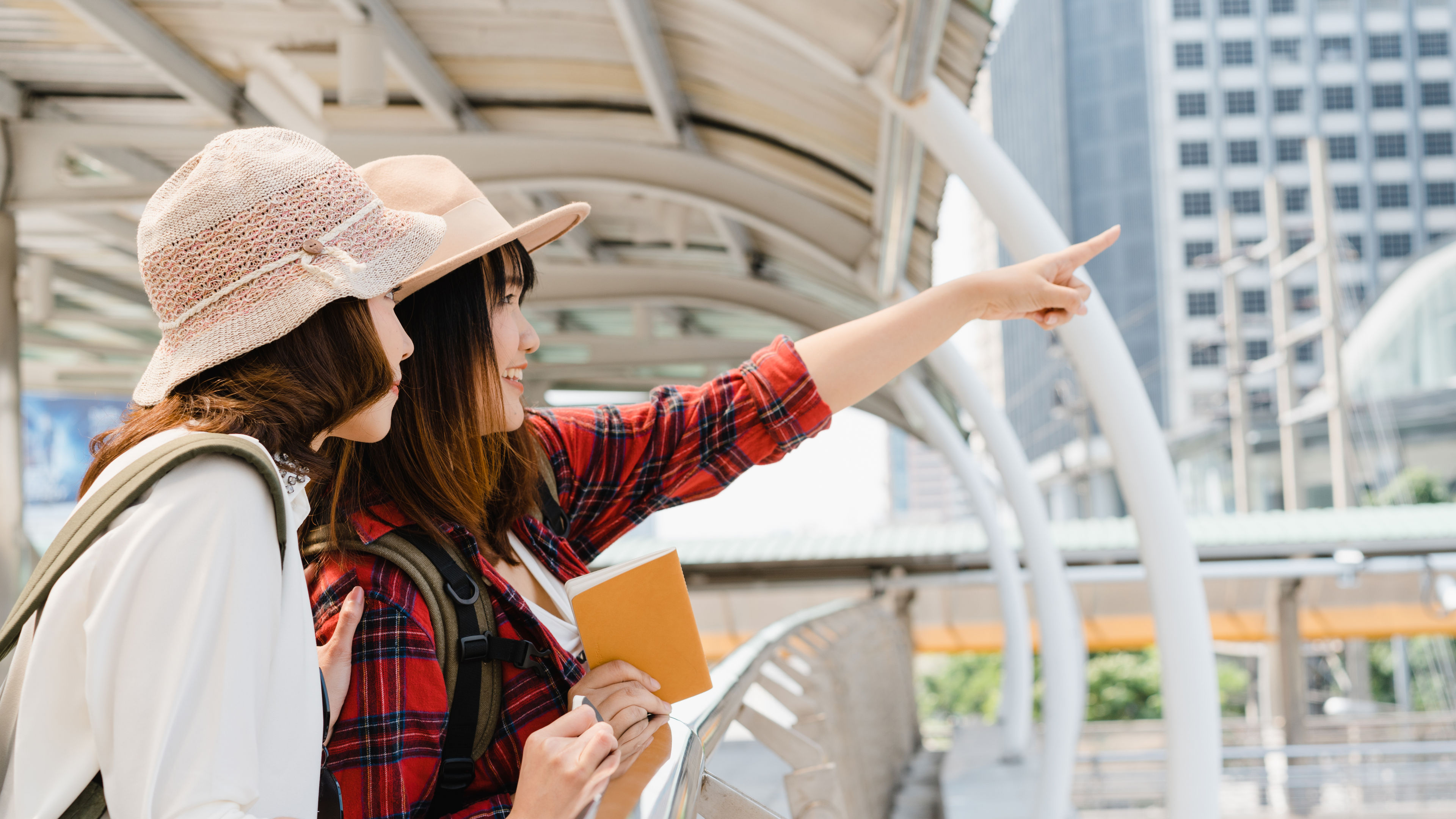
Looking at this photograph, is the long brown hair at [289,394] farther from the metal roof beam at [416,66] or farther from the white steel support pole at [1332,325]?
the white steel support pole at [1332,325]

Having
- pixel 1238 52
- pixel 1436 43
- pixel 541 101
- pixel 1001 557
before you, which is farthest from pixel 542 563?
pixel 1436 43

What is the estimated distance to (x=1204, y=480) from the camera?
49.7 metres

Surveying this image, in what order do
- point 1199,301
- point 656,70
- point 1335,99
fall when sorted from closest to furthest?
point 656,70 → point 1199,301 → point 1335,99

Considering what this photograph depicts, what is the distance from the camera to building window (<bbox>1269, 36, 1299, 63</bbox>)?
7844 cm

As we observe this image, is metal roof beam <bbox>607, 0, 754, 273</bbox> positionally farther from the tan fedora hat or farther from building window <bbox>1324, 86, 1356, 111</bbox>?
building window <bbox>1324, 86, 1356, 111</bbox>

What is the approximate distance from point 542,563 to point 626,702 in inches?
14.3

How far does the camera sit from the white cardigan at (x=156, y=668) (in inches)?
34.4

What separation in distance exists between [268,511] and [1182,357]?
7809 centimetres

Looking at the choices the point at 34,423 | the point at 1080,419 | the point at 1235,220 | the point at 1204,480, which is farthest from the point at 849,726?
the point at 1235,220

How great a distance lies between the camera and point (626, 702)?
4.91 feet

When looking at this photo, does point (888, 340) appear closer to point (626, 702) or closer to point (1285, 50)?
point (626, 702)

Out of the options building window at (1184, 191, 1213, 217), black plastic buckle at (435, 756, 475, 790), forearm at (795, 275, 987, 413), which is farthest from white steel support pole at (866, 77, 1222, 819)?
building window at (1184, 191, 1213, 217)

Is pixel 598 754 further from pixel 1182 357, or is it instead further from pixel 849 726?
pixel 1182 357

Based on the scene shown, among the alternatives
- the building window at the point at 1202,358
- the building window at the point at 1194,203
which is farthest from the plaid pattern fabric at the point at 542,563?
the building window at the point at 1194,203
